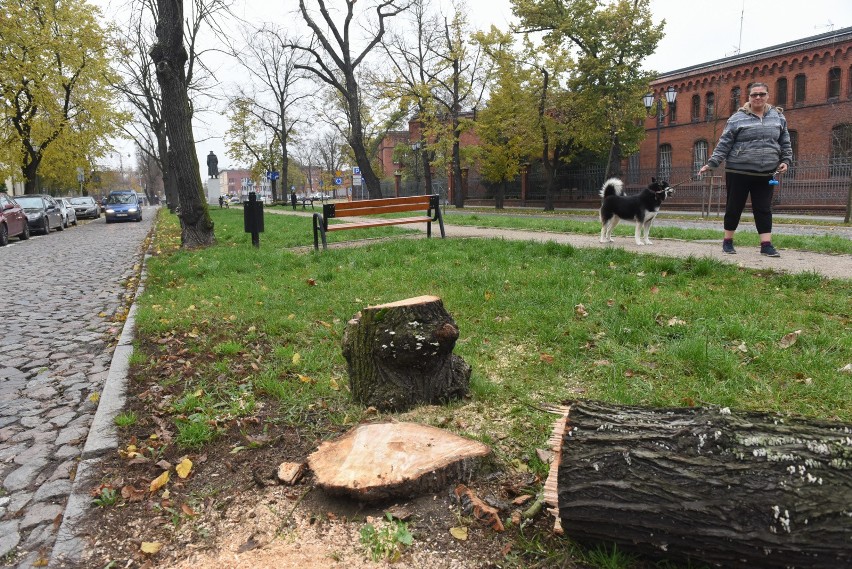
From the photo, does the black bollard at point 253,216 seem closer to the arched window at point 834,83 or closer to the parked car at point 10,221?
the parked car at point 10,221

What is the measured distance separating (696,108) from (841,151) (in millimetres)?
10652

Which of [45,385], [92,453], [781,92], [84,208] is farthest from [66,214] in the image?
[781,92]

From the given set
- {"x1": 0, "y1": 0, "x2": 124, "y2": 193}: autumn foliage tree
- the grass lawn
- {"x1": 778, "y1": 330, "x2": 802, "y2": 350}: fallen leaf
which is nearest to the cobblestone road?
the grass lawn

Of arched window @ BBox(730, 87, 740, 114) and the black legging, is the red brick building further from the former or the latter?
the black legging

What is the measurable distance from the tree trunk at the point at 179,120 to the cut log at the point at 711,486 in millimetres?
12081

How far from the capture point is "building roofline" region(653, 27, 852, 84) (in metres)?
29.3

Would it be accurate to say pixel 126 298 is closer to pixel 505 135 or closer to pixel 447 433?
pixel 447 433

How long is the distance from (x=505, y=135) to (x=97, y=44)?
21.7m

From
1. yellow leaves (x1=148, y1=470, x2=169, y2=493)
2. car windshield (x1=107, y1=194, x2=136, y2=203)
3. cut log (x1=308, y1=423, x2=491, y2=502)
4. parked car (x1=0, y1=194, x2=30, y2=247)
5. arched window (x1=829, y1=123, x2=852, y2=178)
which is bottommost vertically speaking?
yellow leaves (x1=148, y1=470, x2=169, y2=493)

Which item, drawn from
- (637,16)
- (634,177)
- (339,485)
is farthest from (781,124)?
(634,177)

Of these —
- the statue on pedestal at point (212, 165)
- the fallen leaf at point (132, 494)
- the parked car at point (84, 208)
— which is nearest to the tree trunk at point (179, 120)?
the fallen leaf at point (132, 494)

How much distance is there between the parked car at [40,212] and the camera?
2166 cm

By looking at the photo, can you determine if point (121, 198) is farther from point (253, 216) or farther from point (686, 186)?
point (686, 186)

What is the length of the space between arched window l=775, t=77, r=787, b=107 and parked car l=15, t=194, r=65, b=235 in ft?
118
